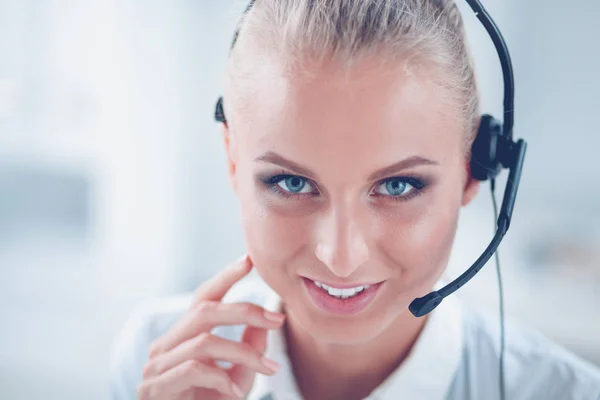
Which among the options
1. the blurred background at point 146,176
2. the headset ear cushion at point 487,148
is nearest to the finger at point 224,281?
the headset ear cushion at point 487,148

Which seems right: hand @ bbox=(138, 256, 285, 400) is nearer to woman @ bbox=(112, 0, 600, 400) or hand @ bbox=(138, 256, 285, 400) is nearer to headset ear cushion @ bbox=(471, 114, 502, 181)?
woman @ bbox=(112, 0, 600, 400)

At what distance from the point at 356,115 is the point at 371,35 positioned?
94mm

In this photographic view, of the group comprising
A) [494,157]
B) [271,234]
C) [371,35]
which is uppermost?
[371,35]

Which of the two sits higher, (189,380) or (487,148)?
(487,148)

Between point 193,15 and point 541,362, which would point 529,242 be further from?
point 193,15

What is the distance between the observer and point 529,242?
165 cm

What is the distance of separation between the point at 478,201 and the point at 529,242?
199 mm

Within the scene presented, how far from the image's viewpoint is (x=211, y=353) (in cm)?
86

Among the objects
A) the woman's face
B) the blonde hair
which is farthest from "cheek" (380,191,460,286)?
the blonde hair

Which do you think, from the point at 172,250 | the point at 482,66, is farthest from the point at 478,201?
the point at 172,250

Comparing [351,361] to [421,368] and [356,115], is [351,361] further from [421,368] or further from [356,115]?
[356,115]

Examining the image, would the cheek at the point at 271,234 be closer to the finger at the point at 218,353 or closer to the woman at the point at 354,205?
the woman at the point at 354,205

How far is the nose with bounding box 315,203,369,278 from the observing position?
694mm

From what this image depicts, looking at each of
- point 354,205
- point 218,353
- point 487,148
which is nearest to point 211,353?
point 218,353
